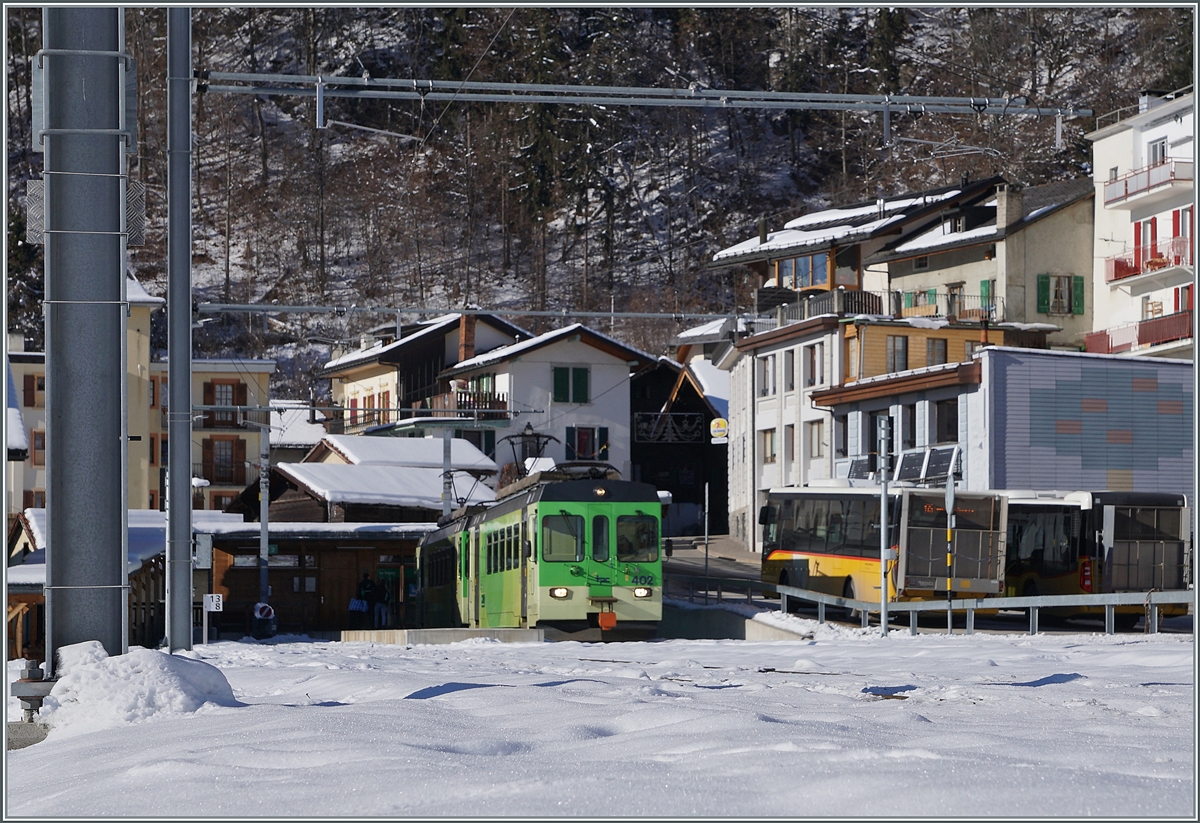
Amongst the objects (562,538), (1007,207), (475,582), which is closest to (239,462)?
(1007,207)

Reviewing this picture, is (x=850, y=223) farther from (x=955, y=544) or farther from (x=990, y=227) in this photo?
(x=955, y=544)

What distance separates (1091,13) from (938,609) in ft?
308

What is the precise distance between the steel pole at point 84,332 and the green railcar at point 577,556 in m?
17.3

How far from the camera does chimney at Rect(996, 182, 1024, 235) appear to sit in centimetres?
5744

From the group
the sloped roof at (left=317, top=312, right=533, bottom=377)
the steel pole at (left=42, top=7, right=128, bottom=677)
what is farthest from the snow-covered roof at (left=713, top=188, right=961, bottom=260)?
the steel pole at (left=42, top=7, right=128, bottom=677)

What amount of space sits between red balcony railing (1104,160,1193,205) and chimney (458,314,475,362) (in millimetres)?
30192

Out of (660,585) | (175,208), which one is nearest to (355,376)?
(660,585)

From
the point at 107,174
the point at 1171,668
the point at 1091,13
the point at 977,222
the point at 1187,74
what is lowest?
the point at 1171,668

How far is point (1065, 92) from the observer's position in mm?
102000

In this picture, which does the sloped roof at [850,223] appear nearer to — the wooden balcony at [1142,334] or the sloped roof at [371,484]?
the wooden balcony at [1142,334]

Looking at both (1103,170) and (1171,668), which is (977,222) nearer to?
(1103,170)

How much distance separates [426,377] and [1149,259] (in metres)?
35.5

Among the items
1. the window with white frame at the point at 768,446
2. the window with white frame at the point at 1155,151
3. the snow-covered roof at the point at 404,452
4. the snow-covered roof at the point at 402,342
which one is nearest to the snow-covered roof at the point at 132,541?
the snow-covered roof at the point at 404,452

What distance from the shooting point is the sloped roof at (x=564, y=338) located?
68688 mm
